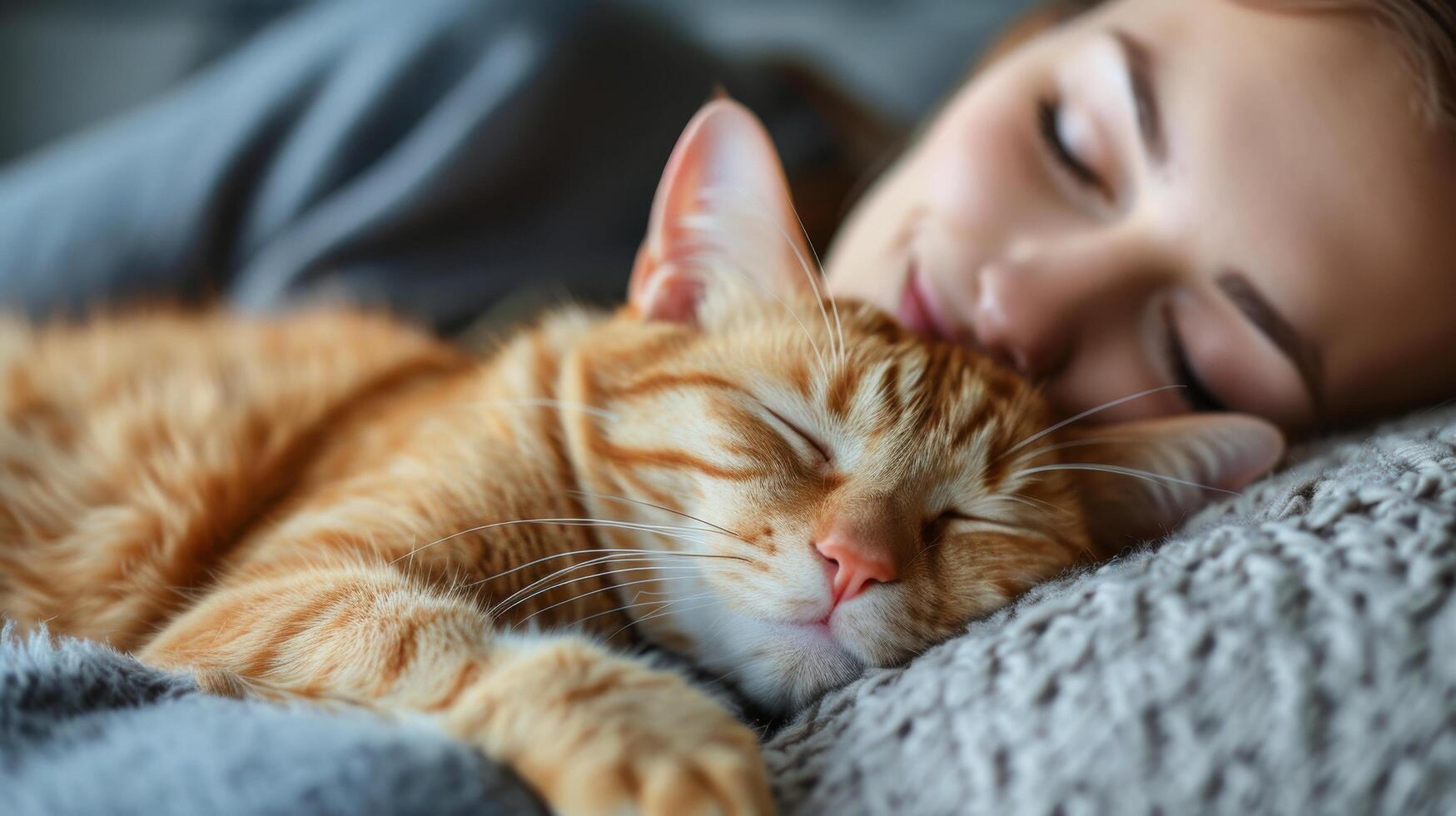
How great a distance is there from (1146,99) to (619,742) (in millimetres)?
1047

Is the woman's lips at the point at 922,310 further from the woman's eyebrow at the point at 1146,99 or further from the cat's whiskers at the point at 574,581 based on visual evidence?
Answer: the cat's whiskers at the point at 574,581

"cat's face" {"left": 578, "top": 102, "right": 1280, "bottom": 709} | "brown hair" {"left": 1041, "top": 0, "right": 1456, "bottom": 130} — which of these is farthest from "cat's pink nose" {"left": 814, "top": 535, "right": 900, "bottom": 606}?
"brown hair" {"left": 1041, "top": 0, "right": 1456, "bottom": 130}

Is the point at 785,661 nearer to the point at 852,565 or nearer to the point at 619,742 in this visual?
the point at 852,565

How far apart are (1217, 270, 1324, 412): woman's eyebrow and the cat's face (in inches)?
6.4

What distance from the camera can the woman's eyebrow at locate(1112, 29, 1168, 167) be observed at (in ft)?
3.79

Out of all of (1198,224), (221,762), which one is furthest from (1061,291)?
(221,762)

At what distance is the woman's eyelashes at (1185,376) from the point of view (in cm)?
120

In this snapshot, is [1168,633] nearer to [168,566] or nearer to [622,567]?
[622,567]

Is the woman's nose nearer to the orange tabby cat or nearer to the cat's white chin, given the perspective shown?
the orange tabby cat

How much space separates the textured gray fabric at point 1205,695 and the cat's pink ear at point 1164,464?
0.27 m

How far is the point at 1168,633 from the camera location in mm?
659

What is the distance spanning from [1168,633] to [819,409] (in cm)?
45

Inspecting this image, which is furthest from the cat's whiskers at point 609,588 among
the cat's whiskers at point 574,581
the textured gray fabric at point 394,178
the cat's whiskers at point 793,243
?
the textured gray fabric at point 394,178

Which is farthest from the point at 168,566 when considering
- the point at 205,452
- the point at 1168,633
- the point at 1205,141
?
the point at 1205,141
